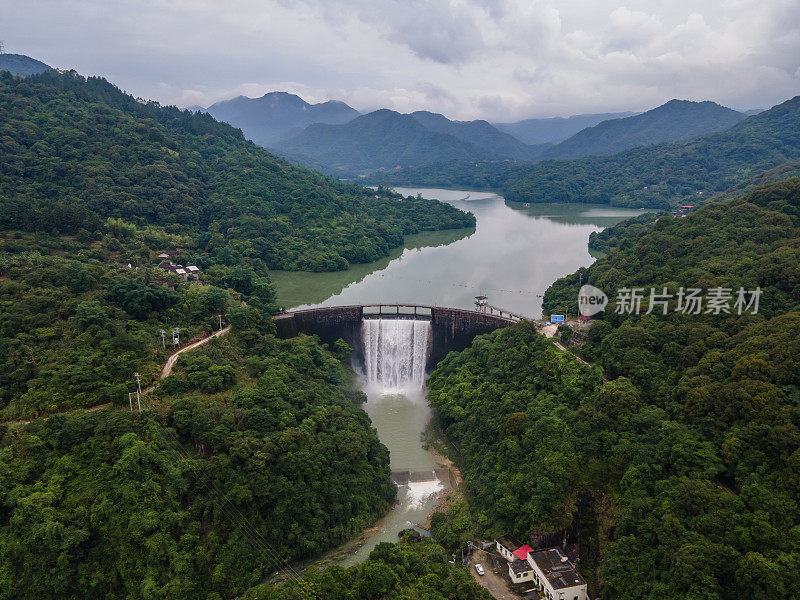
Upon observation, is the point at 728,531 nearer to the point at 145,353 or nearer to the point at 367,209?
the point at 145,353

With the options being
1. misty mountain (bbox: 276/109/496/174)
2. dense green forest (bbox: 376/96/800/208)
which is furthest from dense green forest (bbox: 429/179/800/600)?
misty mountain (bbox: 276/109/496/174)

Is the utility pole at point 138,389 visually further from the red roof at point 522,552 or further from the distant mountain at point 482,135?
the distant mountain at point 482,135

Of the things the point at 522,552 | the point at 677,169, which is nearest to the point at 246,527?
the point at 522,552

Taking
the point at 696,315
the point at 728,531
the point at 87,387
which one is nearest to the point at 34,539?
the point at 87,387

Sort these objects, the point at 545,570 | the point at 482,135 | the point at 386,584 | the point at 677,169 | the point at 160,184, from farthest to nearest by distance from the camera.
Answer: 1. the point at 482,135
2. the point at 677,169
3. the point at 160,184
4. the point at 545,570
5. the point at 386,584

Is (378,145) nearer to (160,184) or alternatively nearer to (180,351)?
(160,184)

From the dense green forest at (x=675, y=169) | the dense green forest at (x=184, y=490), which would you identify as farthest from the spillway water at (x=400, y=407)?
the dense green forest at (x=675, y=169)
